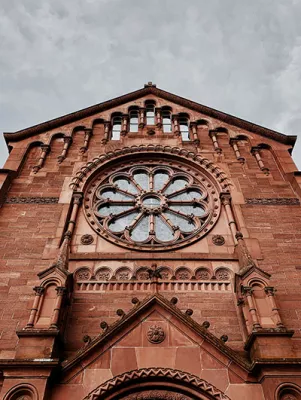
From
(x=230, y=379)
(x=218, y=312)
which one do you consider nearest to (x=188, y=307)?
(x=218, y=312)

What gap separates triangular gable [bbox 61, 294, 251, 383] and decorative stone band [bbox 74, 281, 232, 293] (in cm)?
153

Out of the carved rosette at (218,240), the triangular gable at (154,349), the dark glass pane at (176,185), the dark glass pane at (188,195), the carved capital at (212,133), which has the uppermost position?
the carved capital at (212,133)

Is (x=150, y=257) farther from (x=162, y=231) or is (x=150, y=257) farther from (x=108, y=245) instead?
(x=162, y=231)

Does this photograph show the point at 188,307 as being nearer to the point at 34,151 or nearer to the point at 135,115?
the point at 34,151

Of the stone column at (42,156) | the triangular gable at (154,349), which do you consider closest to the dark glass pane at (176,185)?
the stone column at (42,156)

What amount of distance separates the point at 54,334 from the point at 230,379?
328 cm

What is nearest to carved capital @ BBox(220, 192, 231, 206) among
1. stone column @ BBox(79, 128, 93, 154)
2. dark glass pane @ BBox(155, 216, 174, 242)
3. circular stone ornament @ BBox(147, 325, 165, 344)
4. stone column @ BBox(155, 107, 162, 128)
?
dark glass pane @ BBox(155, 216, 174, 242)

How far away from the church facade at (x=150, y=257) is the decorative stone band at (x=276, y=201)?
0.07 metres

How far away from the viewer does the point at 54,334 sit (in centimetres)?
766

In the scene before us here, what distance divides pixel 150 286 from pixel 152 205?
11.3ft

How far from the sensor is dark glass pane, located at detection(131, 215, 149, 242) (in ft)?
37.2

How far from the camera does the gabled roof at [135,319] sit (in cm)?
739

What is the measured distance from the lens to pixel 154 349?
7.60m

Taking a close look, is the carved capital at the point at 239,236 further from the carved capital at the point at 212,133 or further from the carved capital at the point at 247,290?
the carved capital at the point at 212,133
